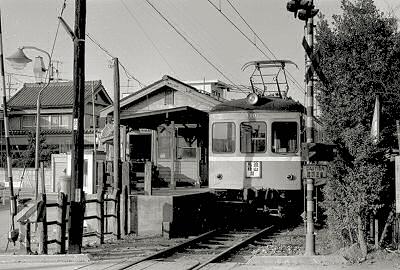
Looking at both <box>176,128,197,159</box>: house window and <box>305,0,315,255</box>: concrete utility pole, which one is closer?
<box>305,0,315,255</box>: concrete utility pole

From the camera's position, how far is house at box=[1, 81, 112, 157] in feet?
149

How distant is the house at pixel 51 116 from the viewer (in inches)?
1786

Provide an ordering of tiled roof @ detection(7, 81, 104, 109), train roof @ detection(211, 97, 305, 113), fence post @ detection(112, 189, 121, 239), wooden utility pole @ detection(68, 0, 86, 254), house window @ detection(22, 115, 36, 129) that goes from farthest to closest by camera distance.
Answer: tiled roof @ detection(7, 81, 104, 109) → house window @ detection(22, 115, 36, 129) → train roof @ detection(211, 97, 305, 113) → fence post @ detection(112, 189, 121, 239) → wooden utility pole @ detection(68, 0, 86, 254)

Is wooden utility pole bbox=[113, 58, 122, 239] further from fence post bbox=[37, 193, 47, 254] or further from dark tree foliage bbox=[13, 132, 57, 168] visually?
dark tree foliage bbox=[13, 132, 57, 168]

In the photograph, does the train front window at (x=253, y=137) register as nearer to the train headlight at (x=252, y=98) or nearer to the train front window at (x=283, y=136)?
the train front window at (x=283, y=136)

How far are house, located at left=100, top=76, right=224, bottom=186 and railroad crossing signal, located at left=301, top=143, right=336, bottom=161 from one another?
894 centimetres

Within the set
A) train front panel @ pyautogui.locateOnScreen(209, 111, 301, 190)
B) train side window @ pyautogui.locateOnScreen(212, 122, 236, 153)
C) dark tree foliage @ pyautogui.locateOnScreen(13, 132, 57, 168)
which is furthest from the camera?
dark tree foliage @ pyautogui.locateOnScreen(13, 132, 57, 168)

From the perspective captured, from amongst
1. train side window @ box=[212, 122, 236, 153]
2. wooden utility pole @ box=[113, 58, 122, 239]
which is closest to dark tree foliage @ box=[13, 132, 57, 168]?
wooden utility pole @ box=[113, 58, 122, 239]

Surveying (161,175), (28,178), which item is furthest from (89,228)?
(28,178)

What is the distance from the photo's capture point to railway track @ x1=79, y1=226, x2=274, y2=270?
9945mm

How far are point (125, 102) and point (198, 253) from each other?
16.9 metres

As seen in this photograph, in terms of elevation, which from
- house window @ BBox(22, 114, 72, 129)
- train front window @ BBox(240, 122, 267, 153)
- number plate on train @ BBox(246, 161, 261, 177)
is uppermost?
house window @ BBox(22, 114, 72, 129)

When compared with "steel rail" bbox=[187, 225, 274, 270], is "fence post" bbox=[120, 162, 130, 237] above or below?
above

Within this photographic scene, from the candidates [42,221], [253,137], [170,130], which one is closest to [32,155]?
[170,130]
